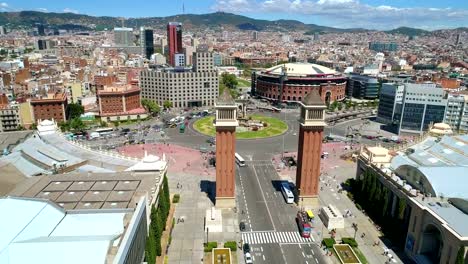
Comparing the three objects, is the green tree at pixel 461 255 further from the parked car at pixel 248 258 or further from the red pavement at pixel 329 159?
the red pavement at pixel 329 159

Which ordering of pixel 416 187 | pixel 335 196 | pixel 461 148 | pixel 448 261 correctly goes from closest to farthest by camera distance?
1. pixel 448 261
2. pixel 416 187
3. pixel 461 148
4. pixel 335 196

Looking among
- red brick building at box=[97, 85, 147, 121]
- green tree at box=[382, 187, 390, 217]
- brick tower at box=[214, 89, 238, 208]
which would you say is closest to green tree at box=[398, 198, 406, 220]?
green tree at box=[382, 187, 390, 217]

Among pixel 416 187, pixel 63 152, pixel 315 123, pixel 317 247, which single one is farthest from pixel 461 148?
pixel 63 152

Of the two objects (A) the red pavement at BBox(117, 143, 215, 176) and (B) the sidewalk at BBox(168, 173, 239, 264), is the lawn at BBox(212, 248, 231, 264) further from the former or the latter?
(A) the red pavement at BBox(117, 143, 215, 176)


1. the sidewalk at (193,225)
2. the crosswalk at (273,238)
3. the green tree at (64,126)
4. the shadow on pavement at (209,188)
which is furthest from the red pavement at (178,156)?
the crosswalk at (273,238)

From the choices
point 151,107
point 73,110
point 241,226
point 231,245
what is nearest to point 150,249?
point 231,245

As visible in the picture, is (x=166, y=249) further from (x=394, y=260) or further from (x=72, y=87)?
(x=72, y=87)
